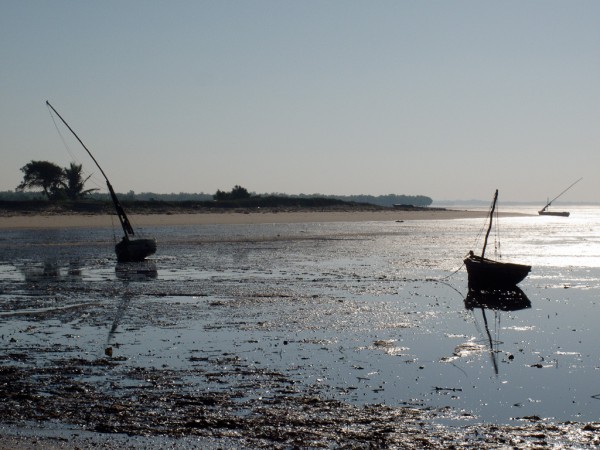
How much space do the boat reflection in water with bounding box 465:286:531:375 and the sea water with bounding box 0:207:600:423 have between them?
34 centimetres

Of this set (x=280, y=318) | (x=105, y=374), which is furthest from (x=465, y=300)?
(x=105, y=374)

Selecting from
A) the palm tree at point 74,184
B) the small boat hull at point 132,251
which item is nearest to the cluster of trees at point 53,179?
the palm tree at point 74,184

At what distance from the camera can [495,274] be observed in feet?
103

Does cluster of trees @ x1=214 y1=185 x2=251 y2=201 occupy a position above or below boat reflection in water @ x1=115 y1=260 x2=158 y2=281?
Result: above

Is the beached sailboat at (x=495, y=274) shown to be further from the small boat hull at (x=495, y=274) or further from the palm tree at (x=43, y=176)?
the palm tree at (x=43, y=176)

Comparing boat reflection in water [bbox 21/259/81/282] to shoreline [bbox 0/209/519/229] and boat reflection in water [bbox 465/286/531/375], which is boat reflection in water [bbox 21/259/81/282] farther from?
shoreline [bbox 0/209/519/229]

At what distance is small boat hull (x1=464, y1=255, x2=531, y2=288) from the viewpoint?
A: 103 feet

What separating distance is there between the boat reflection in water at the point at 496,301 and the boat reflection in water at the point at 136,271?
14.3m

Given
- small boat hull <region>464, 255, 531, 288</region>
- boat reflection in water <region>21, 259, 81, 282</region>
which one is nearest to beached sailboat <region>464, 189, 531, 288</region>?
small boat hull <region>464, 255, 531, 288</region>

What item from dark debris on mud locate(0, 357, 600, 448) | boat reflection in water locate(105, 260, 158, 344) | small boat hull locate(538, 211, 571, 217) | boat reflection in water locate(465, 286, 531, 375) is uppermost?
small boat hull locate(538, 211, 571, 217)

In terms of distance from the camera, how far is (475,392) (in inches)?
552

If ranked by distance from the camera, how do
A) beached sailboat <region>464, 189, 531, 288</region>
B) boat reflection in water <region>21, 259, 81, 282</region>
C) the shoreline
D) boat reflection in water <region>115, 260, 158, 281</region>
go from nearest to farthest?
beached sailboat <region>464, 189, 531, 288</region> → boat reflection in water <region>21, 259, 81, 282</region> → boat reflection in water <region>115, 260, 158, 281</region> → the shoreline

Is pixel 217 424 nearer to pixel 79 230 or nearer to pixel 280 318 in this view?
pixel 280 318

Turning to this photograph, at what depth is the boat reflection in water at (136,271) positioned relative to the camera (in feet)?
115
